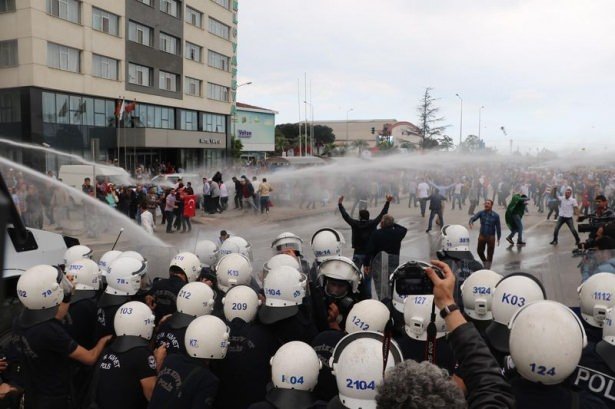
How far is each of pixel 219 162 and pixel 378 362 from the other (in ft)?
165

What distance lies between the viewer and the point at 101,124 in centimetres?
3675

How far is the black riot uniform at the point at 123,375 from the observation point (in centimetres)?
389

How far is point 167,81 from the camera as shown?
4431cm

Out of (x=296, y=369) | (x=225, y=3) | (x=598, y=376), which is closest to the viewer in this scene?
(x=598, y=376)

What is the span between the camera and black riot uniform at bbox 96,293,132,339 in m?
4.98

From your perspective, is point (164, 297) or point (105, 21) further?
point (105, 21)

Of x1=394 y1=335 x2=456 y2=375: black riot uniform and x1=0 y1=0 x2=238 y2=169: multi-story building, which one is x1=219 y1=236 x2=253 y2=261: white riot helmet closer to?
x1=394 y1=335 x2=456 y2=375: black riot uniform

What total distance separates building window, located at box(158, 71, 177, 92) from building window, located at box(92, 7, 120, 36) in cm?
579

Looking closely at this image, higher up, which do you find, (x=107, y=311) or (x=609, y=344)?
(x=609, y=344)

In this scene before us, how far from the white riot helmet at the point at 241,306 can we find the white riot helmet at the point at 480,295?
1669mm

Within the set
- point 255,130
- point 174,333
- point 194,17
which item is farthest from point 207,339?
point 255,130

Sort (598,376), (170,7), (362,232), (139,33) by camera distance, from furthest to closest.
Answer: (170,7), (139,33), (362,232), (598,376)

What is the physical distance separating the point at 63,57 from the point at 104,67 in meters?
4.00

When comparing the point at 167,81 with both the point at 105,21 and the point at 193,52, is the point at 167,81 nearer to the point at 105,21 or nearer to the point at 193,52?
the point at 193,52
